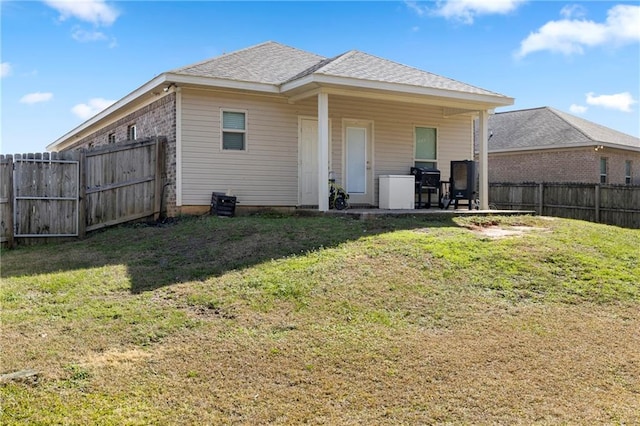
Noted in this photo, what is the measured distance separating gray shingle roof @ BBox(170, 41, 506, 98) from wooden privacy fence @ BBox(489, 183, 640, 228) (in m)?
6.88

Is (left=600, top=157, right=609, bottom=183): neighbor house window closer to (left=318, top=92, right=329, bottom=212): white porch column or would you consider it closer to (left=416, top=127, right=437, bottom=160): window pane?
(left=416, top=127, right=437, bottom=160): window pane

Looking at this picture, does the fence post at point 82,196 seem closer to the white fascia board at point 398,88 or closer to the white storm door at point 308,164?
the white fascia board at point 398,88

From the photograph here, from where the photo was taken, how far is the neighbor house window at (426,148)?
16344mm

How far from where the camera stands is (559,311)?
723cm

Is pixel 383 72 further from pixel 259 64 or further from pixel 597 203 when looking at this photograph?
pixel 597 203

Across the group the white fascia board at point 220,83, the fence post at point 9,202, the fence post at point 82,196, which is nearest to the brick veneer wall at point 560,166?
the white fascia board at point 220,83

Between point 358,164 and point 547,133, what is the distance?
13.8 meters

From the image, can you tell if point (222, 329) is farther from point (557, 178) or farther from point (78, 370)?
point (557, 178)

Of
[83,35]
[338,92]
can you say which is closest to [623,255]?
[338,92]

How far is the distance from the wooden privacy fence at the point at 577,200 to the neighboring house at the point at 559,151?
→ 4.32 metres

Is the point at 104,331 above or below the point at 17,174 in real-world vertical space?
below

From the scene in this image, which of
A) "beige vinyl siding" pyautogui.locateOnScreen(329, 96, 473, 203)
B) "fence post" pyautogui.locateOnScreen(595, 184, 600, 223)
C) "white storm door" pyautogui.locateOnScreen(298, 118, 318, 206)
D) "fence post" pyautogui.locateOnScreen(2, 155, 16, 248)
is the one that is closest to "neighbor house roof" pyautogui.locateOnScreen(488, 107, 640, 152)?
"fence post" pyautogui.locateOnScreen(595, 184, 600, 223)

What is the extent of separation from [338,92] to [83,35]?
5.78 metres

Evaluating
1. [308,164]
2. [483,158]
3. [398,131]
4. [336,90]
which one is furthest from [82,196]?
[483,158]
